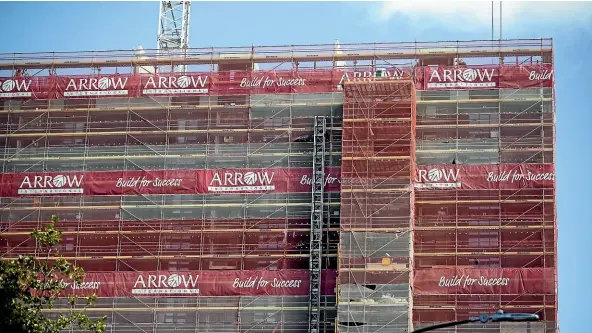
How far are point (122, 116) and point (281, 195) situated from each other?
44.7ft

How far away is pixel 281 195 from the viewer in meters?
94.1

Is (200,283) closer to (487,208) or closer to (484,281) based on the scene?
(484,281)

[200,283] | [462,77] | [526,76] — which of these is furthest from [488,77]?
[200,283]

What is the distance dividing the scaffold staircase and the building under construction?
5.6 inches

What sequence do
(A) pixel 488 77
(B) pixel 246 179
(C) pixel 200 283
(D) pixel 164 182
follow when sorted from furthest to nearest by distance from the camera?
(D) pixel 164 182
(A) pixel 488 77
(B) pixel 246 179
(C) pixel 200 283

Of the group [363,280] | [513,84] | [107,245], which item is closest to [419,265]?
[363,280]

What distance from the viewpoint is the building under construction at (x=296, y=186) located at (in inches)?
3561

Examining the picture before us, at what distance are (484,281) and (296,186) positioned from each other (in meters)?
14.1

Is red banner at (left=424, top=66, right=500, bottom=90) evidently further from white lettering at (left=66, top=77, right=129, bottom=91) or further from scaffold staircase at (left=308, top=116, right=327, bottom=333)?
white lettering at (left=66, top=77, right=129, bottom=91)

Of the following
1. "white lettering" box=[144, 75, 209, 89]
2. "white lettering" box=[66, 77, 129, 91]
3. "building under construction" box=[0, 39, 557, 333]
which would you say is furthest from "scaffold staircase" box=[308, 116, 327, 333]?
"white lettering" box=[66, 77, 129, 91]

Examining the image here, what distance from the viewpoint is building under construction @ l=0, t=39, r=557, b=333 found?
90.4 meters

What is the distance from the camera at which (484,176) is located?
92.8 m

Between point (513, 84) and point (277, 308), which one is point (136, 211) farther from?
point (513, 84)

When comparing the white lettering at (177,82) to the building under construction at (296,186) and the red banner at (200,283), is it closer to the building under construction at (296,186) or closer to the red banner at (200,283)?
the building under construction at (296,186)
